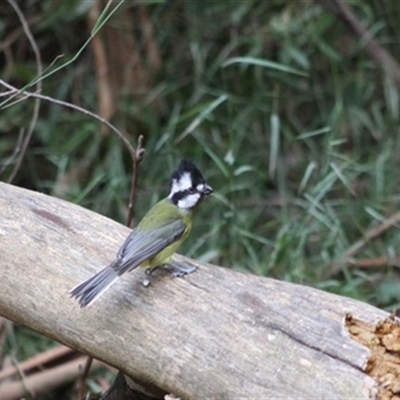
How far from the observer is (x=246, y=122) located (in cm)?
473

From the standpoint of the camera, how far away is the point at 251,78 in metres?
4.81

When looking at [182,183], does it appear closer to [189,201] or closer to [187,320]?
[189,201]

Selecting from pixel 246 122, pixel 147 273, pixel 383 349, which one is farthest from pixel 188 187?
pixel 246 122

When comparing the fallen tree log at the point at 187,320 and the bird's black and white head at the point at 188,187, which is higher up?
the bird's black and white head at the point at 188,187

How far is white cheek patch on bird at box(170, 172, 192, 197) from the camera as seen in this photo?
8.55 ft

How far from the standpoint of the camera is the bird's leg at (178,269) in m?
2.42

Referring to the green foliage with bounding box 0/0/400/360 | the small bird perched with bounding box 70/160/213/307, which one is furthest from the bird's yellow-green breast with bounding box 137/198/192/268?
the green foliage with bounding box 0/0/400/360

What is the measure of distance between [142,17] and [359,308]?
10.2 ft

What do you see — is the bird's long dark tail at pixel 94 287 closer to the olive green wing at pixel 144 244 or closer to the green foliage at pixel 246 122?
the olive green wing at pixel 144 244

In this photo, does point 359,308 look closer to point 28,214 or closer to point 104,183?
point 28,214

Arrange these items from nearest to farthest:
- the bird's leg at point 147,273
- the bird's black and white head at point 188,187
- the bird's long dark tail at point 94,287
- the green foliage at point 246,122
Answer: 1. the bird's long dark tail at point 94,287
2. the bird's leg at point 147,273
3. the bird's black and white head at point 188,187
4. the green foliage at point 246,122

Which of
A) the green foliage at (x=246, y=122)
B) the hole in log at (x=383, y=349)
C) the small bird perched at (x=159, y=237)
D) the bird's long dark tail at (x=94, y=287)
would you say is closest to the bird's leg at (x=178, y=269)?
the small bird perched at (x=159, y=237)

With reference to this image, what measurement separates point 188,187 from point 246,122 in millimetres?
2147

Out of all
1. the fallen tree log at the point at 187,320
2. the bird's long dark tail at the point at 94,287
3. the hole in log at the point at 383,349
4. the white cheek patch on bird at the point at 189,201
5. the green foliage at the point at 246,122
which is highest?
the bird's long dark tail at the point at 94,287
